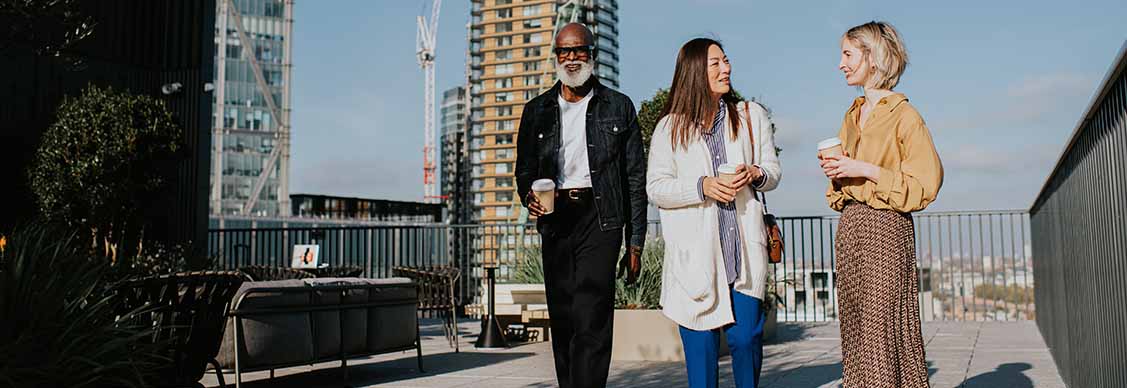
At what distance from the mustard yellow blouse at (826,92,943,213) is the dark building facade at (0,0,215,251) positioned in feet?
37.0

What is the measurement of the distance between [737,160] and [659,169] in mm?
297

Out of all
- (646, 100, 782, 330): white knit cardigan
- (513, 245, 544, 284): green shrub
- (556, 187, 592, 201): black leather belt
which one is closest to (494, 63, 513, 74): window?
(513, 245, 544, 284): green shrub

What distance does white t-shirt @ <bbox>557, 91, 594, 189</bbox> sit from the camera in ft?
12.6

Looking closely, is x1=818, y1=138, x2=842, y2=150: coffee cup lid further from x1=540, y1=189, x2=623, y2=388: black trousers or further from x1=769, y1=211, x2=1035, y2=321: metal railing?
x1=769, y1=211, x2=1035, y2=321: metal railing

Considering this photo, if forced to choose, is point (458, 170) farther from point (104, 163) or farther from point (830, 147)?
point (830, 147)

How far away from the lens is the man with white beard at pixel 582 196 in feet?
12.3

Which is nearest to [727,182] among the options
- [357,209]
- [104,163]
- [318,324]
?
[318,324]

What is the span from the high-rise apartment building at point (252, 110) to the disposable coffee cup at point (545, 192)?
133 m

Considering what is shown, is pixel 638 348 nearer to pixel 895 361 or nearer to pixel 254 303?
pixel 254 303

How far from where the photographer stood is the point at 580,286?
12.3 ft

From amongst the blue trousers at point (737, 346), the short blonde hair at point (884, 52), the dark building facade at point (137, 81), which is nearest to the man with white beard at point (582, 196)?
the blue trousers at point (737, 346)

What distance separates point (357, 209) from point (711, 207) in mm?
112395

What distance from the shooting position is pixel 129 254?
40.0 ft

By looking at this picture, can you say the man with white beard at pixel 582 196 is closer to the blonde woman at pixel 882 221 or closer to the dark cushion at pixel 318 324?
the blonde woman at pixel 882 221
